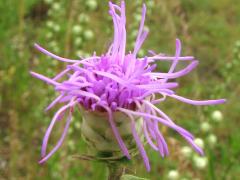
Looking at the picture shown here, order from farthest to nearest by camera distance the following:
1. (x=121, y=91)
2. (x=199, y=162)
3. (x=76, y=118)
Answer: (x=76, y=118)
(x=199, y=162)
(x=121, y=91)

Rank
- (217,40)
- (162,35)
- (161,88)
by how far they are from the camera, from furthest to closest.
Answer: (217,40)
(162,35)
(161,88)

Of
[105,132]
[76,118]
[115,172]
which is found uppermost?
[105,132]

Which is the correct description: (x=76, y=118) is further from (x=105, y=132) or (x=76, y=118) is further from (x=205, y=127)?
(x=105, y=132)

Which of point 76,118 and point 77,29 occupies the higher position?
point 77,29

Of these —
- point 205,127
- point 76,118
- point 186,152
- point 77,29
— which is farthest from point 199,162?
point 77,29

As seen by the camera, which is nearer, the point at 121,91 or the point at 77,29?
the point at 121,91

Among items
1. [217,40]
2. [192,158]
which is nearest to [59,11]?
[192,158]

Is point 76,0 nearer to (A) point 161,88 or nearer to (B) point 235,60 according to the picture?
(B) point 235,60

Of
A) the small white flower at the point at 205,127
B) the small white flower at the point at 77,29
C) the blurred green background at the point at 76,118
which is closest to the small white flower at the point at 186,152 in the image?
the blurred green background at the point at 76,118

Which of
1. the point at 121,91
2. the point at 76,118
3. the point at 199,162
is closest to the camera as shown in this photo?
the point at 121,91
